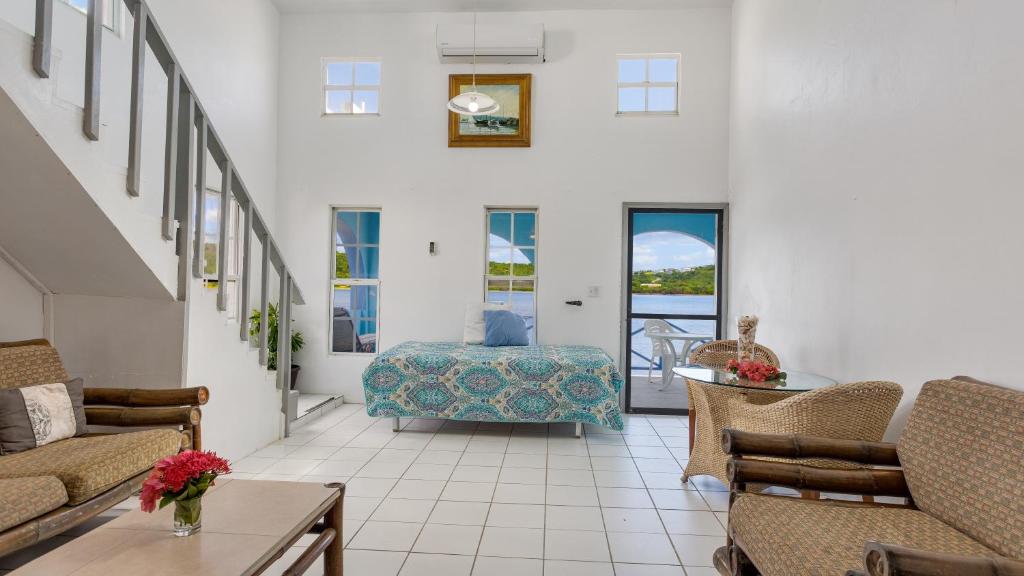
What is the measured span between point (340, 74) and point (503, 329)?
323cm

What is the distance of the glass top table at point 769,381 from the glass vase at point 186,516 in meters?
2.41

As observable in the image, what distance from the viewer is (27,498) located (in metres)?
1.97

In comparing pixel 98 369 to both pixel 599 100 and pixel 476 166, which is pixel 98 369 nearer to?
pixel 476 166

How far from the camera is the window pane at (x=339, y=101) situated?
230 inches

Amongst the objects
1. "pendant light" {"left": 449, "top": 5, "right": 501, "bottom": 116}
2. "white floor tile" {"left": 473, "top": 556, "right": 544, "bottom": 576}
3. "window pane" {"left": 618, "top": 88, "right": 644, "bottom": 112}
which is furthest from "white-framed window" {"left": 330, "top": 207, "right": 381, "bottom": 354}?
"white floor tile" {"left": 473, "top": 556, "right": 544, "bottom": 576}

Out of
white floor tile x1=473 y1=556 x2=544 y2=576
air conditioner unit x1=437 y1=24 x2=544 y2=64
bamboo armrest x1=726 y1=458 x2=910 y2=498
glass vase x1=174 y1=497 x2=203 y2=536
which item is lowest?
white floor tile x1=473 y1=556 x2=544 y2=576

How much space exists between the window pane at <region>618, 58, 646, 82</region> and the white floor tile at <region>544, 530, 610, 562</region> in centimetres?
452

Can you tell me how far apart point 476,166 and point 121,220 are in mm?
3467

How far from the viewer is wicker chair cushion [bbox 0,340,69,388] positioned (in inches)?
104

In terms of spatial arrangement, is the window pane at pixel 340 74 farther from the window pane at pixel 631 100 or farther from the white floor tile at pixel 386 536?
the white floor tile at pixel 386 536

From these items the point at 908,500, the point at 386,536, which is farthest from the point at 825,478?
the point at 386,536

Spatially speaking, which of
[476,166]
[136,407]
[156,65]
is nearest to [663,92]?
[476,166]

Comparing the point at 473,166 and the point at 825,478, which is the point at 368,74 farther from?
the point at 825,478

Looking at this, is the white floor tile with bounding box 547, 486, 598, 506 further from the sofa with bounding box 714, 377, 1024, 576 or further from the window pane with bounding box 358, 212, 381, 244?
the window pane with bounding box 358, 212, 381, 244
